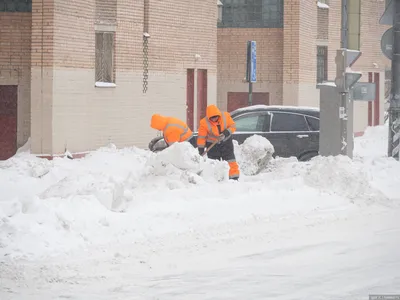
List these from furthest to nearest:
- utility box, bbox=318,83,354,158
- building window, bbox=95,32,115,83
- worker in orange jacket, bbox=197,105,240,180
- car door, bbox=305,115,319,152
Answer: building window, bbox=95,32,115,83 → car door, bbox=305,115,319,152 → utility box, bbox=318,83,354,158 → worker in orange jacket, bbox=197,105,240,180

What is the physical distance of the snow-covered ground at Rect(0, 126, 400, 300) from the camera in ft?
32.9

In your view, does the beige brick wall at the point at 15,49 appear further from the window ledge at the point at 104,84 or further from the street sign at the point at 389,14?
the street sign at the point at 389,14

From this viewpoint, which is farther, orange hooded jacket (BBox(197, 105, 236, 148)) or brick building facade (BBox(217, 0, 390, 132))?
brick building facade (BBox(217, 0, 390, 132))

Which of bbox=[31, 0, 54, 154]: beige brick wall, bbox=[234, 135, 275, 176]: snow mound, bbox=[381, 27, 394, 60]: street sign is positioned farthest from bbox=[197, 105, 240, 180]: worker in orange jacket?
bbox=[31, 0, 54, 154]: beige brick wall

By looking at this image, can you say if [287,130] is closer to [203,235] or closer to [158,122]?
[158,122]

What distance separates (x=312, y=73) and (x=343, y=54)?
1761 centimetres

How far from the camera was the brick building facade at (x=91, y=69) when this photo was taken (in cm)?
2477

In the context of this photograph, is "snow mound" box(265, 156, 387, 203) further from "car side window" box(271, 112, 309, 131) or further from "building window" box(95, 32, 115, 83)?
"building window" box(95, 32, 115, 83)

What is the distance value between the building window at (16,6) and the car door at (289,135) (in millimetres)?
7361

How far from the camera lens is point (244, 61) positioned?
3588 centimetres

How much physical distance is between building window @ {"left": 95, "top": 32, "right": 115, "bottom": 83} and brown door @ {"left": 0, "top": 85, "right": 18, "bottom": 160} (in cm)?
232

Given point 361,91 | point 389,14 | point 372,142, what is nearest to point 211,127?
point 361,91

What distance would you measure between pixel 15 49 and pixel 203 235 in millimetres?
14078

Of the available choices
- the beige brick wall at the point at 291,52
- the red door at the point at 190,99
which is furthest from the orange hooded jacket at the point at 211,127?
the beige brick wall at the point at 291,52
